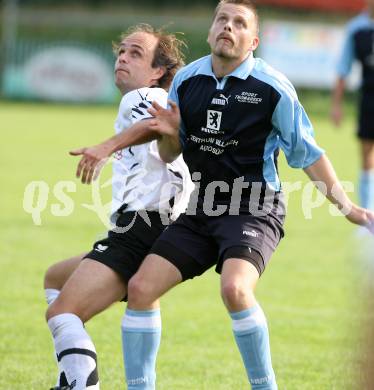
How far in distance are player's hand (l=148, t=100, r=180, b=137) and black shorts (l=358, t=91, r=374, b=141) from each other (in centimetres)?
630

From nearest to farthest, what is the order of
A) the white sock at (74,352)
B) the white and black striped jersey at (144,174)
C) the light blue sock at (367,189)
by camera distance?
the white sock at (74,352), the white and black striped jersey at (144,174), the light blue sock at (367,189)

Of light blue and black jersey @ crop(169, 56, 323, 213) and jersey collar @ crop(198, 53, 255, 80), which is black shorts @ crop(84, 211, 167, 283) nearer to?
light blue and black jersey @ crop(169, 56, 323, 213)

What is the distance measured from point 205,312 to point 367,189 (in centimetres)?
381

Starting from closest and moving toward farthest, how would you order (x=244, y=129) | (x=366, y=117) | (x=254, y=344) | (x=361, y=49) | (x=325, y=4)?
(x=254, y=344) < (x=244, y=129) < (x=366, y=117) < (x=361, y=49) < (x=325, y=4)

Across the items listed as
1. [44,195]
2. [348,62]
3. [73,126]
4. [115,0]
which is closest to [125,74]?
[348,62]

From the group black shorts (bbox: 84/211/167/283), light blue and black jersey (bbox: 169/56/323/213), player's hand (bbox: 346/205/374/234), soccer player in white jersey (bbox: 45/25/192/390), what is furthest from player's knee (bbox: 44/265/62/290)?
player's hand (bbox: 346/205/374/234)

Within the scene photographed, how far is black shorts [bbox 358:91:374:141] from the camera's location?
10820 mm

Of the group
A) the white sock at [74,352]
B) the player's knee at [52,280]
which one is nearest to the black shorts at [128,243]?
the white sock at [74,352]

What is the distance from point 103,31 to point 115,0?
8.19 meters

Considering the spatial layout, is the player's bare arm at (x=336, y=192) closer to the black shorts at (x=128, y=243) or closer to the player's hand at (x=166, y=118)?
the player's hand at (x=166, y=118)

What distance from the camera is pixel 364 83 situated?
11438 mm

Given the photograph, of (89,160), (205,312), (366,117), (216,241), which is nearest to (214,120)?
(216,241)

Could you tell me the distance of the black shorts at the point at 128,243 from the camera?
4.87 m

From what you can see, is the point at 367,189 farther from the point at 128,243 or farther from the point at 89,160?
the point at 89,160
